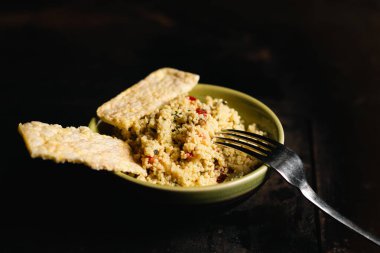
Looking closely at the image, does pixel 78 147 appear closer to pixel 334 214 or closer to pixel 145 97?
pixel 145 97

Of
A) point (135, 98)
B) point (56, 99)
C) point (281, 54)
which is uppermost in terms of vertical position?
point (281, 54)

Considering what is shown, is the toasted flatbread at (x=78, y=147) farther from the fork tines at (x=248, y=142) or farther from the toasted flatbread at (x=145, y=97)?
the fork tines at (x=248, y=142)

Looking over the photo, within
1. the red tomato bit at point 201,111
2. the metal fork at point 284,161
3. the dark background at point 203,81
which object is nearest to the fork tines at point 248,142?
the metal fork at point 284,161

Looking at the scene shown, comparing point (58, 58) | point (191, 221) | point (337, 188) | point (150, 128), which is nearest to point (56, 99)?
point (58, 58)

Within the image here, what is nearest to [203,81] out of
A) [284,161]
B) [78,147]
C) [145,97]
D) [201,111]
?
[145,97]

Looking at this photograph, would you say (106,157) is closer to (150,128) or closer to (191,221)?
(150,128)

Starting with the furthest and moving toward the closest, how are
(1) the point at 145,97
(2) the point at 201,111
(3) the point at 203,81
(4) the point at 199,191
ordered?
(3) the point at 203,81 → (1) the point at 145,97 → (2) the point at 201,111 → (4) the point at 199,191
